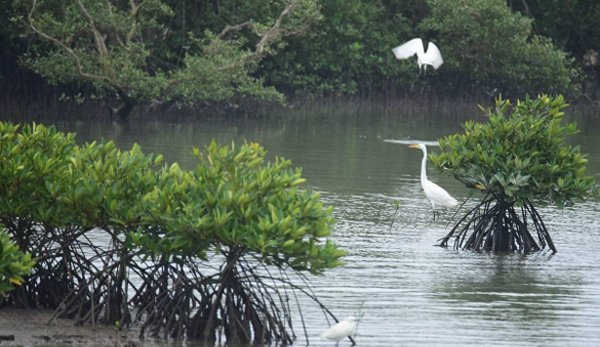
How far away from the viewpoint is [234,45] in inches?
1234

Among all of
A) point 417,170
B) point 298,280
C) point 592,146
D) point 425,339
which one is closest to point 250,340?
point 425,339

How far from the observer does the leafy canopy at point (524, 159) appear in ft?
44.4

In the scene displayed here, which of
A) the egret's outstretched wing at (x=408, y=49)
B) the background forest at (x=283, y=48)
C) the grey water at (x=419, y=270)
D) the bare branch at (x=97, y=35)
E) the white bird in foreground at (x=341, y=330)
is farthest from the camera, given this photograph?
the egret's outstretched wing at (x=408, y=49)

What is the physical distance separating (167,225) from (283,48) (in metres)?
27.6

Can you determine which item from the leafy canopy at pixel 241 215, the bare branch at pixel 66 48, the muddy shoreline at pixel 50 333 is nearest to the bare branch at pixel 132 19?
the bare branch at pixel 66 48

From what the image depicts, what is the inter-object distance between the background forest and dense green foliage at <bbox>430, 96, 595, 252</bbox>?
15.8 m

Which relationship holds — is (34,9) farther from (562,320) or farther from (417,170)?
(562,320)

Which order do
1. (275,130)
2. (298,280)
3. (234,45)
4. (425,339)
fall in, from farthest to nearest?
(234,45)
(275,130)
(298,280)
(425,339)

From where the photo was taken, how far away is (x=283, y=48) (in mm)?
36469

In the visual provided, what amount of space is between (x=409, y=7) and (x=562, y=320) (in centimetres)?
3058

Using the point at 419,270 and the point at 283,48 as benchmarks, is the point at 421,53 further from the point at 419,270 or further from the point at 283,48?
the point at 419,270

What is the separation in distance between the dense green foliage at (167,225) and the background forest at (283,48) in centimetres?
1906

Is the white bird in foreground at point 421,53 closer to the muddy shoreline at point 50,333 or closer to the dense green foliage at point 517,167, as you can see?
the dense green foliage at point 517,167

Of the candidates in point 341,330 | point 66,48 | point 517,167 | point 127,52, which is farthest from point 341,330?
point 127,52
